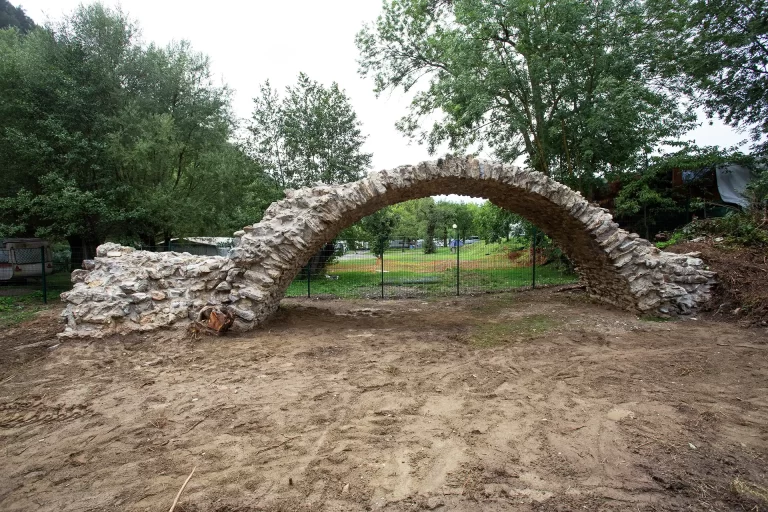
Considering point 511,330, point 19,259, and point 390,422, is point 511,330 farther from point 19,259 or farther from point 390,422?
point 19,259

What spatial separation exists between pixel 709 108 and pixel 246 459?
46.7ft

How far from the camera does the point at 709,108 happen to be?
10797mm

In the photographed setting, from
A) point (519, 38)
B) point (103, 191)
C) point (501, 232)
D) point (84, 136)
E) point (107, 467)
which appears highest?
point (519, 38)

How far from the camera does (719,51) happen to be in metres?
9.97

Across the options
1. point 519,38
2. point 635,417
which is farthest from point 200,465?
point 519,38

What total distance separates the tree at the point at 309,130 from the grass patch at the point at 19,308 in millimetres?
7739

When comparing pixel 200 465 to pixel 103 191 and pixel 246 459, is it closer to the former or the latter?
pixel 246 459

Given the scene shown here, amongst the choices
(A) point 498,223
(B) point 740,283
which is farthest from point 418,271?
(B) point 740,283

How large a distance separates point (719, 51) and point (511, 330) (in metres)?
9.96

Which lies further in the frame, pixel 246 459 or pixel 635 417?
pixel 635 417

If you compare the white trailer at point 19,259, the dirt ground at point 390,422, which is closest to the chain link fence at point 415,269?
the white trailer at point 19,259

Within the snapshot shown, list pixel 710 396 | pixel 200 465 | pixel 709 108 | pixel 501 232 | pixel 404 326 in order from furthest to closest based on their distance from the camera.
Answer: pixel 501 232 → pixel 709 108 → pixel 404 326 → pixel 710 396 → pixel 200 465

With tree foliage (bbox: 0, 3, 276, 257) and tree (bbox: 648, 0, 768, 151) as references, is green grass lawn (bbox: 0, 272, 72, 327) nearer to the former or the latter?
tree foliage (bbox: 0, 3, 276, 257)

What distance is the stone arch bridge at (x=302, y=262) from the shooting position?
20.8 feet
